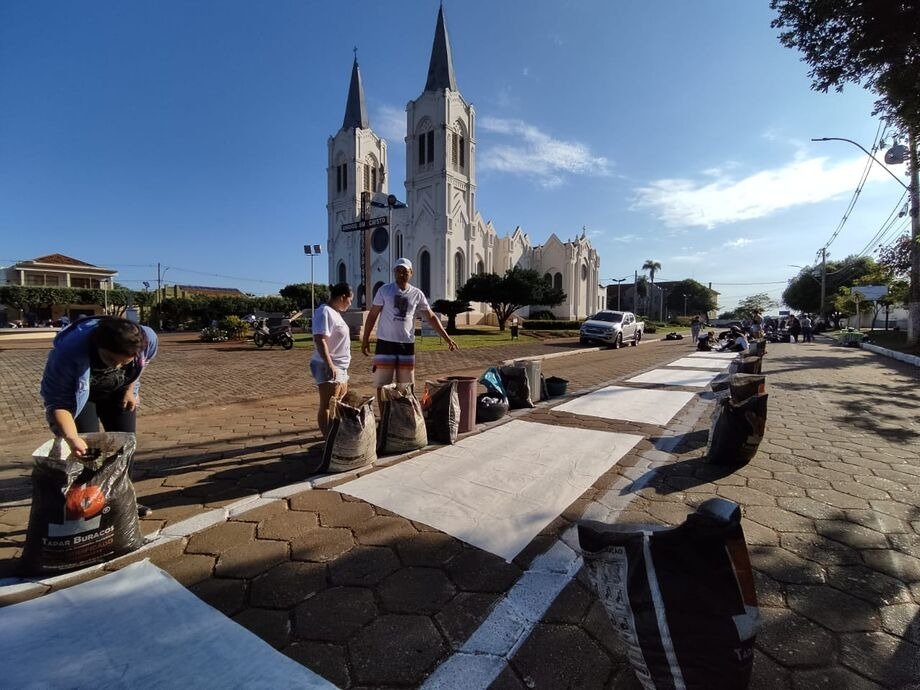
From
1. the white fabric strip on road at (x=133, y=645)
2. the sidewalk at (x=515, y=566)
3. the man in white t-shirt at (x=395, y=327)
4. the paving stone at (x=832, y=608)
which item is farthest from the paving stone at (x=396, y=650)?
the man in white t-shirt at (x=395, y=327)

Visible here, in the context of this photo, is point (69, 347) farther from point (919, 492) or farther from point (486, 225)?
point (486, 225)

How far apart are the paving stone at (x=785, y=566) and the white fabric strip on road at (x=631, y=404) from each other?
117 inches

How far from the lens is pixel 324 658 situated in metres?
1.66

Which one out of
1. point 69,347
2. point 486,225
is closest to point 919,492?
point 69,347

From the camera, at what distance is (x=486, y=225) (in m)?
49.6

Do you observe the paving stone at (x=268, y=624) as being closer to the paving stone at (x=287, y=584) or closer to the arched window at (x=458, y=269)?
the paving stone at (x=287, y=584)

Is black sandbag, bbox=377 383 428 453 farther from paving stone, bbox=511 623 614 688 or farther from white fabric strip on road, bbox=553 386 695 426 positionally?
white fabric strip on road, bbox=553 386 695 426

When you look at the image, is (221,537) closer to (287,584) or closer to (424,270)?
(287,584)

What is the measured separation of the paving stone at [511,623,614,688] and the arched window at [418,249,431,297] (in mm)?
42668

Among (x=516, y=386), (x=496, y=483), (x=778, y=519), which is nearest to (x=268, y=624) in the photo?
(x=496, y=483)

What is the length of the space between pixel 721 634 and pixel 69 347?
3190 mm

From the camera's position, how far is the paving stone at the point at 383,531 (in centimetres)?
252

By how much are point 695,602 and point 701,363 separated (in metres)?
12.6

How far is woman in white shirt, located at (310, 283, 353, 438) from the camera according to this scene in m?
3.79
